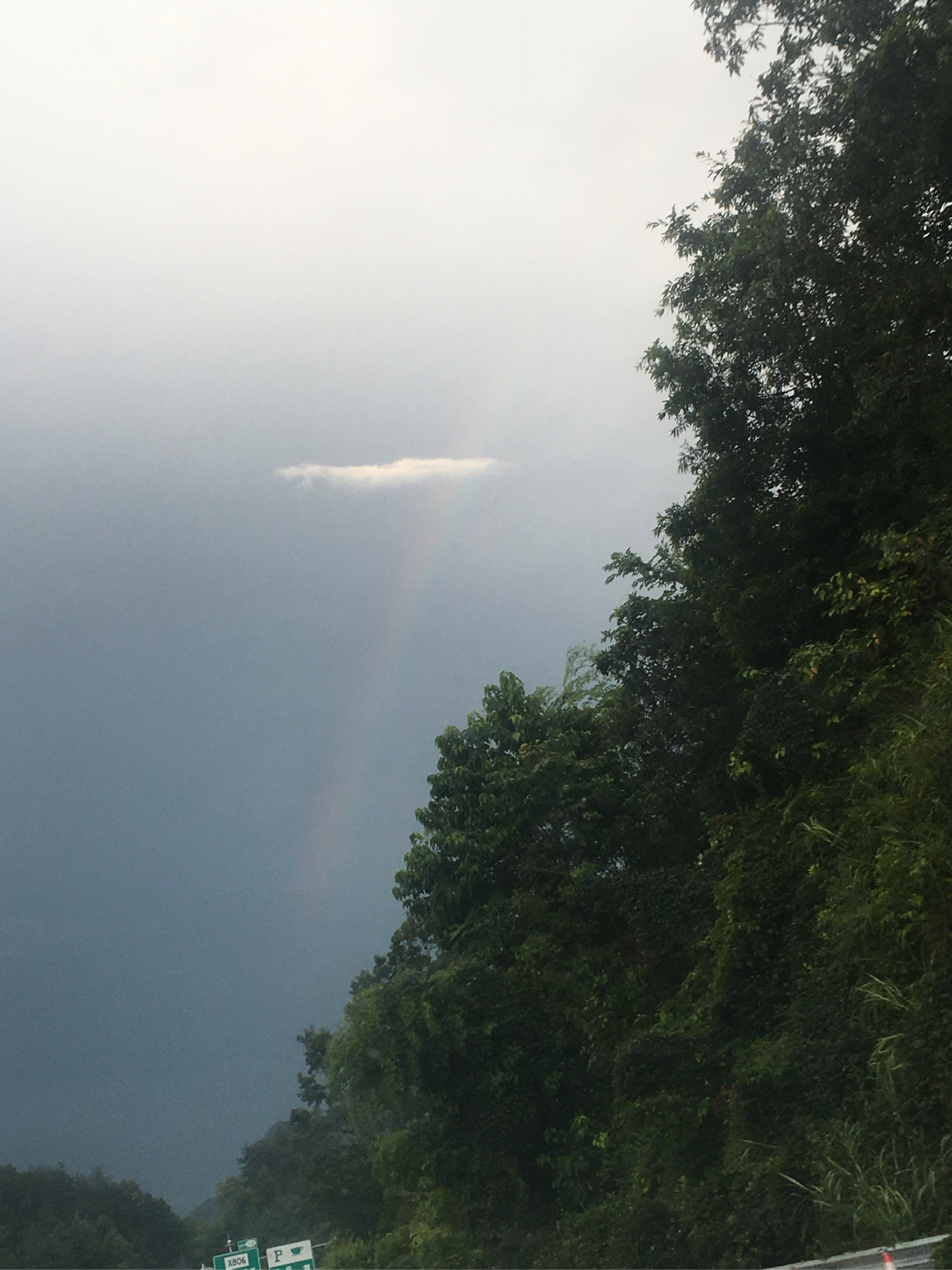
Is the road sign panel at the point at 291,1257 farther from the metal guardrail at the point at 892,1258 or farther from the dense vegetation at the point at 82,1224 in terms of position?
the dense vegetation at the point at 82,1224

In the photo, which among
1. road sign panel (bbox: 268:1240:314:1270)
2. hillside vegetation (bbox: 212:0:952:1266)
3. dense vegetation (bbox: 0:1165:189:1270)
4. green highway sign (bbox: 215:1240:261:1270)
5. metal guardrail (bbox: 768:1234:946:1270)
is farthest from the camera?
dense vegetation (bbox: 0:1165:189:1270)

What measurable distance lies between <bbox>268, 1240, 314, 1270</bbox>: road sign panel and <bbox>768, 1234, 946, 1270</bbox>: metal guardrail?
20.3 m

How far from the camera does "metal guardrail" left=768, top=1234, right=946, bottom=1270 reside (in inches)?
331

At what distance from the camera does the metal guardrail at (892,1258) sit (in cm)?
840

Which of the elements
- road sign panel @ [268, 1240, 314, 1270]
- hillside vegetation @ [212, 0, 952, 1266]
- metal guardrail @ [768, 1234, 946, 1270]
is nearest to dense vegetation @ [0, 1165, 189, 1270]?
road sign panel @ [268, 1240, 314, 1270]

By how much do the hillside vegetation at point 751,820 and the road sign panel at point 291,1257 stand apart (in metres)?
2.68

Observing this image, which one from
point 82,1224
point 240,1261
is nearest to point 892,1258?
point 240,1261

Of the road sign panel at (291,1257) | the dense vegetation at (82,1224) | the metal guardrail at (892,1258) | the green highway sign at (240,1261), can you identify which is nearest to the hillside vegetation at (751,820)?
the metal guardrail at (892,1258)

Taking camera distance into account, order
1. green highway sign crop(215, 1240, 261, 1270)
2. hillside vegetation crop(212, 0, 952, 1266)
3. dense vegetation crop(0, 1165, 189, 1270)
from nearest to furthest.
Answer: hillside vegetation crop(212, 0, 952, 1266) → green highway sign crop(215, 1240, 261, 1270) → dense vegetation crop(0, 1165, 189, 1270)

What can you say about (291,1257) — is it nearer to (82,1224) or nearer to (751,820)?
(751,820)

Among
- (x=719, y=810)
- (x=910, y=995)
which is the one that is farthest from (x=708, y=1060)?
(x=910, y=995)

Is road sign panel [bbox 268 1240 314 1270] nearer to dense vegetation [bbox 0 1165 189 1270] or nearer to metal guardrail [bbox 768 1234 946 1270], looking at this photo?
metal guardrail [bbox 768 1234 946 1270]

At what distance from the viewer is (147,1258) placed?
78.9 meters

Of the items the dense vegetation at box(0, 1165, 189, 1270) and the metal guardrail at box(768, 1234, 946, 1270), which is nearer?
the metal guardrail at box(768, 1234, 946, 1270)
